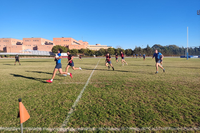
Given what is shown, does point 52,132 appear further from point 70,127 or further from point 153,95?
point 153,95

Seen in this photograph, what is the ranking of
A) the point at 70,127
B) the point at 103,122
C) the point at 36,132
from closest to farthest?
the point at 36,132 → the point at 70,127 → the point at 103,122

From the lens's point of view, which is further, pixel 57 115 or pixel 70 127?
pixel 57 115

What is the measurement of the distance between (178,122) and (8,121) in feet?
13.4

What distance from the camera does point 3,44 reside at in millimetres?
127938

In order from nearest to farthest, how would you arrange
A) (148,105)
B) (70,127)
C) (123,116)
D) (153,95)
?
(70,127)
(123,116)
(148,105)
(153,95)

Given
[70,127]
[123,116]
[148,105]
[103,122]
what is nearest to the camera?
[70,127]

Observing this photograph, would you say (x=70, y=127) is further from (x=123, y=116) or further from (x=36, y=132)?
(x=123, y=116)

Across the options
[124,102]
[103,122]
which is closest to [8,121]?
[103,122]

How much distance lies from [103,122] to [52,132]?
1145mm

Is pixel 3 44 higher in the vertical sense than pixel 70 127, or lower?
higher

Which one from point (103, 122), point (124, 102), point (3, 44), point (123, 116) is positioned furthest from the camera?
point (3, 44)

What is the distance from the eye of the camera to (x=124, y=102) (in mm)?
4602

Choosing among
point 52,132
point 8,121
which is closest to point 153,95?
point 52,132

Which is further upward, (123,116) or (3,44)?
(3,44)
